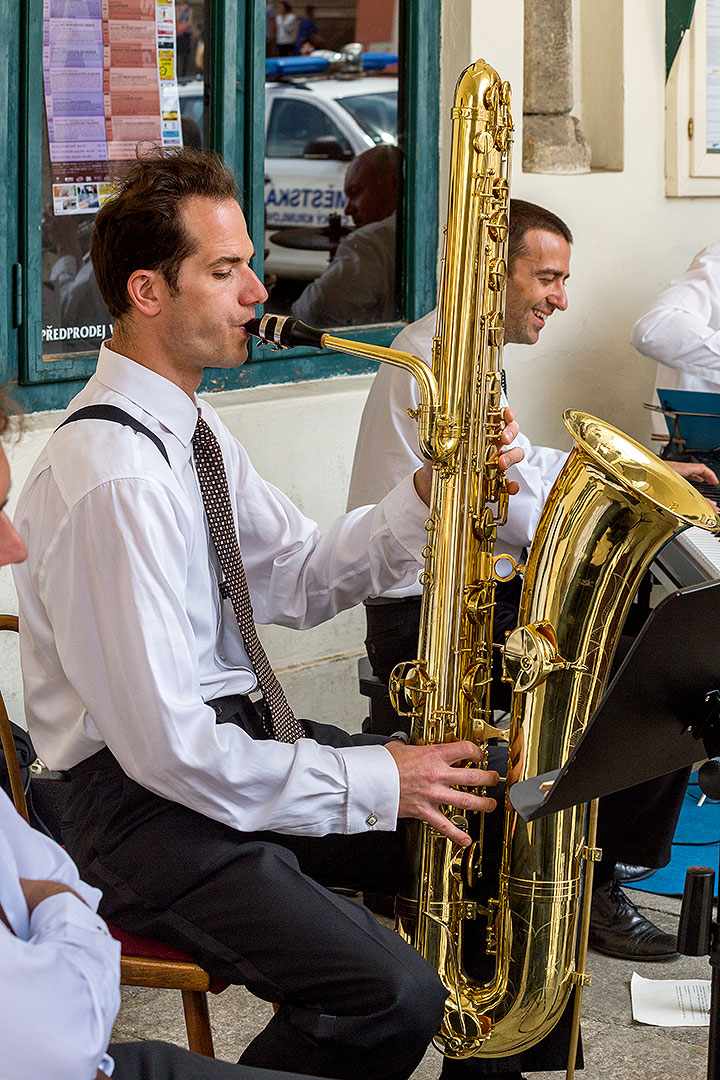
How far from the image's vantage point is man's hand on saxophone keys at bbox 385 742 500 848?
1836 millimetres

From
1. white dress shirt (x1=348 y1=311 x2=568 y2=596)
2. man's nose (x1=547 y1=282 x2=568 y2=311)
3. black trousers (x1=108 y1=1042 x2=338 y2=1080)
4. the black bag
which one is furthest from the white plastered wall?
black trousers (x1=108 y1=1042 x2=338 y2=1080)

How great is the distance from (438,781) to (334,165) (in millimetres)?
2481

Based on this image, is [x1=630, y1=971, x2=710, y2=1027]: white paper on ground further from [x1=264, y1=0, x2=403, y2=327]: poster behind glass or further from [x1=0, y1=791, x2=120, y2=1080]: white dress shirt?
[x1=264, y1=0, x2=403, y2=327]: poster behind glass

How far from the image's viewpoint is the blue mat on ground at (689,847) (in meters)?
3.18

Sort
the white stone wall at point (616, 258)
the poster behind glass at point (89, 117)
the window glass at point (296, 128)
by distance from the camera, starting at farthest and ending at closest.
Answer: the white stone wall at point (616, 258), the window glass at point (296, 128), the poster behind glass at point (89, 117)

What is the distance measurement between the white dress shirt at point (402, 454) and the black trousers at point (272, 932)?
1.21 metres

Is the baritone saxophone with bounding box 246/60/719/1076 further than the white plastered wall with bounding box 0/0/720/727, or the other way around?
the white plastered wall with bounding box 0/0/720/727

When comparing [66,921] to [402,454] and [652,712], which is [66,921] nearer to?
[652,712]

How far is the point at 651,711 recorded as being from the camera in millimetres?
1542

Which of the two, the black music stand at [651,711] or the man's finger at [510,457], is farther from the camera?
the man's finger at [510,457]

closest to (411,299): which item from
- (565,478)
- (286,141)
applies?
(286,141)

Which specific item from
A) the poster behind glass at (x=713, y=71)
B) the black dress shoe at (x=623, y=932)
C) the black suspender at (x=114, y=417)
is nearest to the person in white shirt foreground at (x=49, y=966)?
the black suspender at (x=114, y=417)

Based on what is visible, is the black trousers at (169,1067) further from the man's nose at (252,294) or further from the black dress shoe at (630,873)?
the black dress shoe at (630,873)

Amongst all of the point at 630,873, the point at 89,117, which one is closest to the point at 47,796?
the point at 630,873
